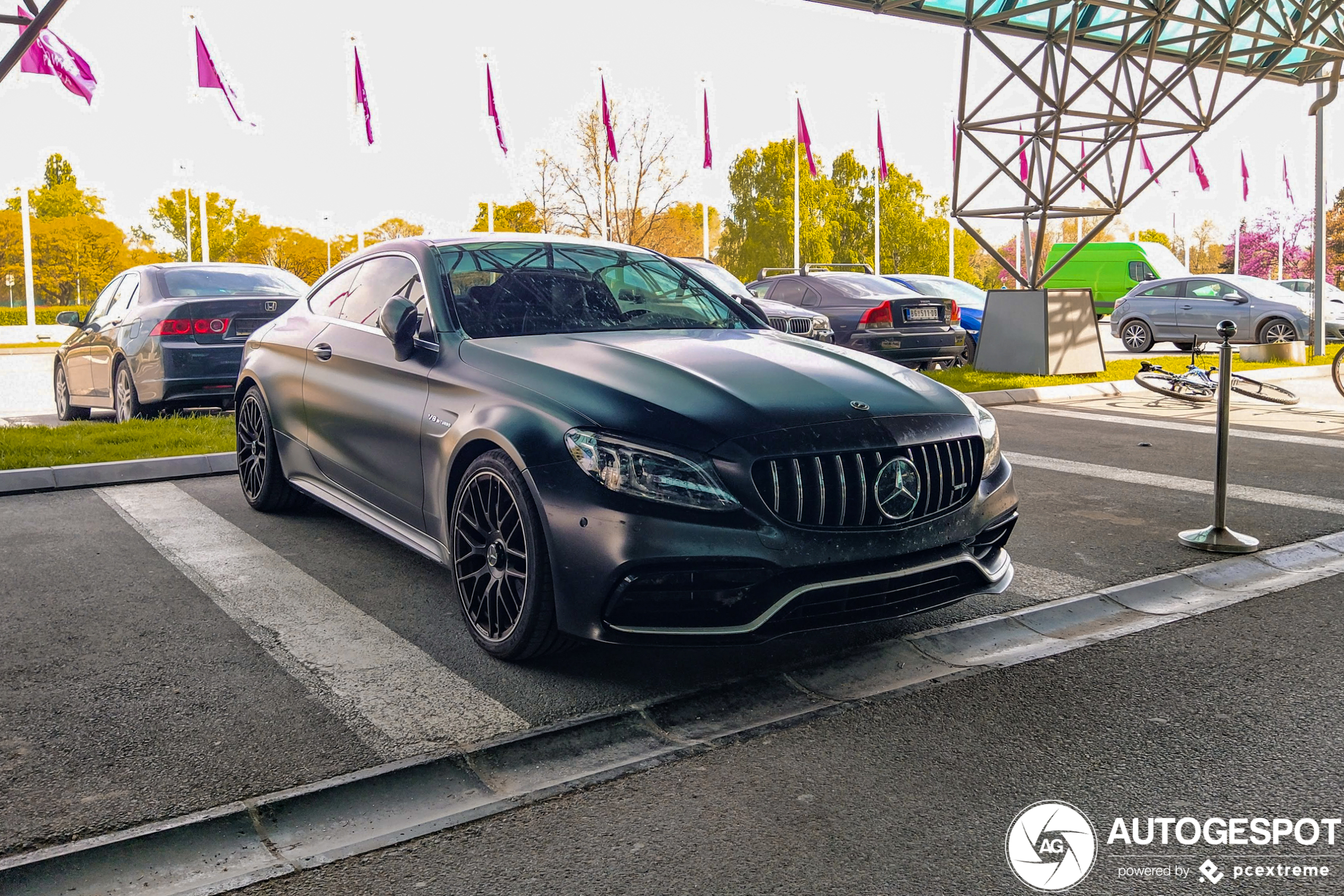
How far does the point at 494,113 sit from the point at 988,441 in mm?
39756

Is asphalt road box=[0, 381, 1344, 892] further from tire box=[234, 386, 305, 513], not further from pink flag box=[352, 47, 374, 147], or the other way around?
pink flag box=[352, 47, 374, 147]

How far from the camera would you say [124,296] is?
10391 mm

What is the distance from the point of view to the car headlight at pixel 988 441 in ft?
13.6

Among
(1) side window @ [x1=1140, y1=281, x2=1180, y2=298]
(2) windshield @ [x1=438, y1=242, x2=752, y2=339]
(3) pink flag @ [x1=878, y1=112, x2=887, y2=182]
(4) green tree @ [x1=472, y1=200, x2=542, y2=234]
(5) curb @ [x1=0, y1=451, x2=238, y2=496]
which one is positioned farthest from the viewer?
(4) green tree @ [x1=472, y1=200, x2=542, y2=234]

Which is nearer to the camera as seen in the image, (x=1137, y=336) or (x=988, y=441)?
(x=988, y=441)

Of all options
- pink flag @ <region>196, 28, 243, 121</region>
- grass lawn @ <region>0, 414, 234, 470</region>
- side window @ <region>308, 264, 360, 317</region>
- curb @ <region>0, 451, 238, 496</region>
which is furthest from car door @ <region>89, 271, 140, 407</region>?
pink flag @ <region>196, 28, 243, 121</region>

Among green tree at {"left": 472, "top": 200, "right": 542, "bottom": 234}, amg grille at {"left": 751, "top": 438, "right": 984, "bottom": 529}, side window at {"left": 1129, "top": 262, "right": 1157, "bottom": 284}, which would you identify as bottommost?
amg grille at {"left": 751, "top": 438, "right": 984, "bottom": 529}

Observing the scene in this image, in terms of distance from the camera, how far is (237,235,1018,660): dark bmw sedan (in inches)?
138

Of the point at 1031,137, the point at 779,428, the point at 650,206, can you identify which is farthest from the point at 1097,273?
the point at 779,428

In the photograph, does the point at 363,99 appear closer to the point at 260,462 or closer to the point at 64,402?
the point at 64,402

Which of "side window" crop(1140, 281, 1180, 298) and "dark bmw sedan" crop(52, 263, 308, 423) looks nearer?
"dark bmw sedan" crop(52, 263, 308, 423)

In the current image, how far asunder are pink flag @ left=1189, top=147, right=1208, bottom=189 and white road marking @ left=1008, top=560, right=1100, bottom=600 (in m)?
46.5

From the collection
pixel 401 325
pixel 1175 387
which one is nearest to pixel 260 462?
pixel 401 325

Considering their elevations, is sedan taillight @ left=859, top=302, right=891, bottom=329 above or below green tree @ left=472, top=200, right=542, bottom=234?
below
